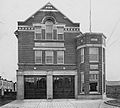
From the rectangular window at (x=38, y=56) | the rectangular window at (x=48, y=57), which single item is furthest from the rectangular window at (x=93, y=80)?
the rectangular window at (x=38, y=56)

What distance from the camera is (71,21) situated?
35594mm

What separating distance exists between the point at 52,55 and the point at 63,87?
4290 millimetres

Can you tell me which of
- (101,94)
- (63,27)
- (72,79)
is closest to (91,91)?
(101,94)

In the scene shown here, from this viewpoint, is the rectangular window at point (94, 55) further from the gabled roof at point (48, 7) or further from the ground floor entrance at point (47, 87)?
the gabled roof at point (48, 7)

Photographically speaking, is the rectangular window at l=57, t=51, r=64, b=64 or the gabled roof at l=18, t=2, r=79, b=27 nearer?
the rectangular window at l=57, t=51, r=64, b=64

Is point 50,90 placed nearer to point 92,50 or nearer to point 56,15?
point 92,50

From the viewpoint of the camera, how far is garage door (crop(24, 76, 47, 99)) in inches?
1346

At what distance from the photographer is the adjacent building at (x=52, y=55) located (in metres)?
33.6

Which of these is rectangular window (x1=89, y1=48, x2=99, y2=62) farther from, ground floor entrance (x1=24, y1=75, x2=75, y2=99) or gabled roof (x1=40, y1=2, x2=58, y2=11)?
gabled roof (x1=40, y1=2, x2=58, y2=11)

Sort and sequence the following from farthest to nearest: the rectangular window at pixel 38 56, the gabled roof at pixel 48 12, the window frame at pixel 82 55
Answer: the gabled roof at pixel 48 12
the rectangular window at pixel 38 56
the window frame at pixel 82 55

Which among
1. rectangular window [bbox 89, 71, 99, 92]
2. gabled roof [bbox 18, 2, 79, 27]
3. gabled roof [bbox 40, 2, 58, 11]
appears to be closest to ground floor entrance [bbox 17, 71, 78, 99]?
rectangular window [bbox 89, 71, 99, 92]

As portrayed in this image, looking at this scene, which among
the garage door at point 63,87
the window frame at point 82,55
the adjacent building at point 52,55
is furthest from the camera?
the garage door at point 63,87

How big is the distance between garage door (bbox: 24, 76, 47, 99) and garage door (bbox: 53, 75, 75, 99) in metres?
1.38

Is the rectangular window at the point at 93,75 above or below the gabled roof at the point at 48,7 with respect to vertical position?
below
